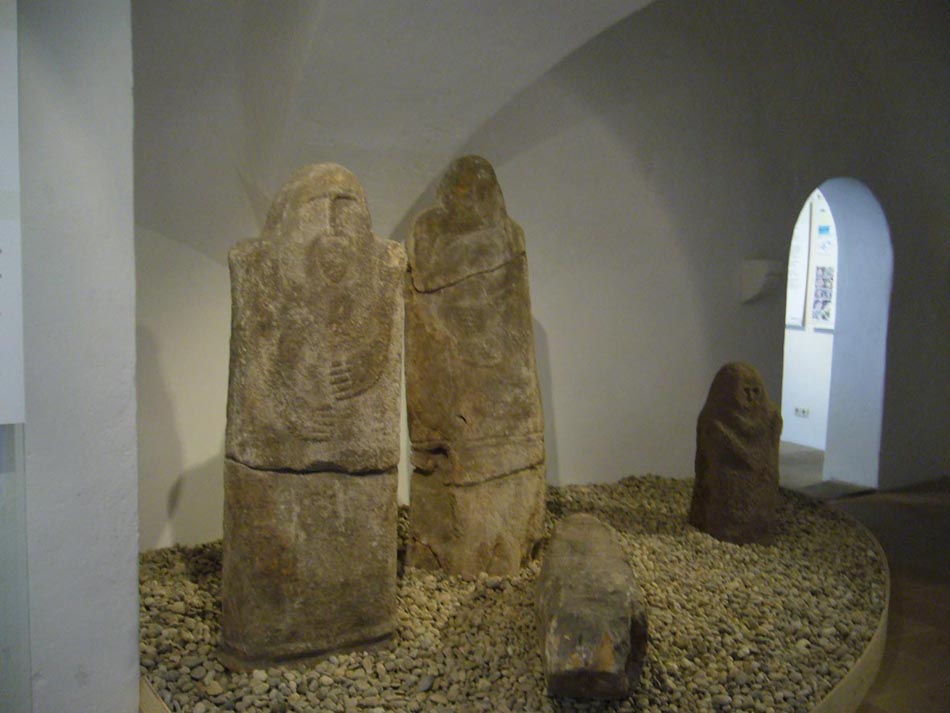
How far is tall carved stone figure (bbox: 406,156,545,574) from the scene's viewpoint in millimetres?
4004

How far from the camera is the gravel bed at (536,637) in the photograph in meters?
3.03

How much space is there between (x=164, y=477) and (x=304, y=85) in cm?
200

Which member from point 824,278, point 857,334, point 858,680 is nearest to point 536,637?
point 858,680

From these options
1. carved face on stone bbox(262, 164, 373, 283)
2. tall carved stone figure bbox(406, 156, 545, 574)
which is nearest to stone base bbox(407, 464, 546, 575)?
tall carved stone figure bbox(406, 156, 545, 574)

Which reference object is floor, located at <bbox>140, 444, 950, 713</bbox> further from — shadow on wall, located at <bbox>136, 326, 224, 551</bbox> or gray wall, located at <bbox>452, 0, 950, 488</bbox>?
shadow on wall, located at <bbox>136, 326, 224, 551</bbox>

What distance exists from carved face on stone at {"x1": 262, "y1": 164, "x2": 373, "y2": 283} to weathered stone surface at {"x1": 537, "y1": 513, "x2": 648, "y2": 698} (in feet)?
4.53

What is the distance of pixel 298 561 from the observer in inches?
123

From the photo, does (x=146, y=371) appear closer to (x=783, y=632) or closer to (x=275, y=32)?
(x=275, y=32)

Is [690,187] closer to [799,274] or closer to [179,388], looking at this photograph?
[799,274]

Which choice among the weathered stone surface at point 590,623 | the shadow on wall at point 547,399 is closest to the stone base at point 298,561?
the weathered stone surface at point 590,623

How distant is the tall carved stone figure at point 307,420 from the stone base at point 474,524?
2.66 feet

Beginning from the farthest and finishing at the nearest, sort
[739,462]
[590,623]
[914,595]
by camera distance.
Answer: [914,595], [739,462], [590,623]

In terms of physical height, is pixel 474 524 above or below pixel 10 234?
below

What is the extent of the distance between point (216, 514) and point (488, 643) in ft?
5.88
